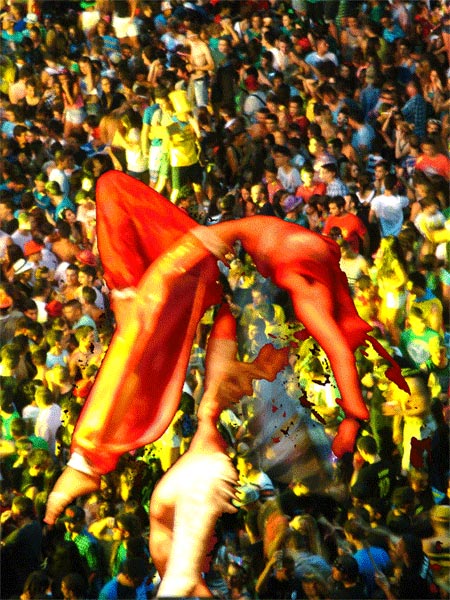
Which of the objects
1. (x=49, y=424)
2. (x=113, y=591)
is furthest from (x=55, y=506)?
(x=113, y=591)

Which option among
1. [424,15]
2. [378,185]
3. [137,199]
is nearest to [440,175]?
[378,185]

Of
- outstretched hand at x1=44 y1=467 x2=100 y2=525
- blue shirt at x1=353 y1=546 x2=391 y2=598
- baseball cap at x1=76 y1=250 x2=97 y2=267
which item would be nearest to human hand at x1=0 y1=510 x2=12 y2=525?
outstretched hand at x1=44 y1=467 x2=100 y2=525

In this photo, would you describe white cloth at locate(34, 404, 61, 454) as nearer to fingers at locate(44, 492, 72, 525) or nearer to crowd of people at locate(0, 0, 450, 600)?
crowd of people at locate(0, 0, 450, 600)

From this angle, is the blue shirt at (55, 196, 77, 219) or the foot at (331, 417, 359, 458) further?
the blue shirt at (55, 196, 77, 219)

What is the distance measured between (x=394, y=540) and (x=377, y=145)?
2.60 m

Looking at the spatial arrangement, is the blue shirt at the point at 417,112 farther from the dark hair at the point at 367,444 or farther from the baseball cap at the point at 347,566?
the baseball cap at the point at 347,566

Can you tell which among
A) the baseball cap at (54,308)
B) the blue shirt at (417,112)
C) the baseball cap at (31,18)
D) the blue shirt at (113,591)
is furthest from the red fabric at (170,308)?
the baseball cap at (31,18)

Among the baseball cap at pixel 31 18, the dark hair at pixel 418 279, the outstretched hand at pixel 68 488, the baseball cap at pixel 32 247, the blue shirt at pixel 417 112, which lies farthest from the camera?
the baseball cap at pixel 31 18

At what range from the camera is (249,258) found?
8398 millimetres

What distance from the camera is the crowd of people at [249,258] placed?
816cm

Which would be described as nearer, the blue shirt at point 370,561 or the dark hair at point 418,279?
the blue shirt at point 370,561

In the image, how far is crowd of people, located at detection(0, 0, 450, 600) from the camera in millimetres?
8164

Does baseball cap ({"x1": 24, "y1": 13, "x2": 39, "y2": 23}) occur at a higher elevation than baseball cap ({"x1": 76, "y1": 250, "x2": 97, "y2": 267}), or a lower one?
higher

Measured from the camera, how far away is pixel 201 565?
26.6 feet
